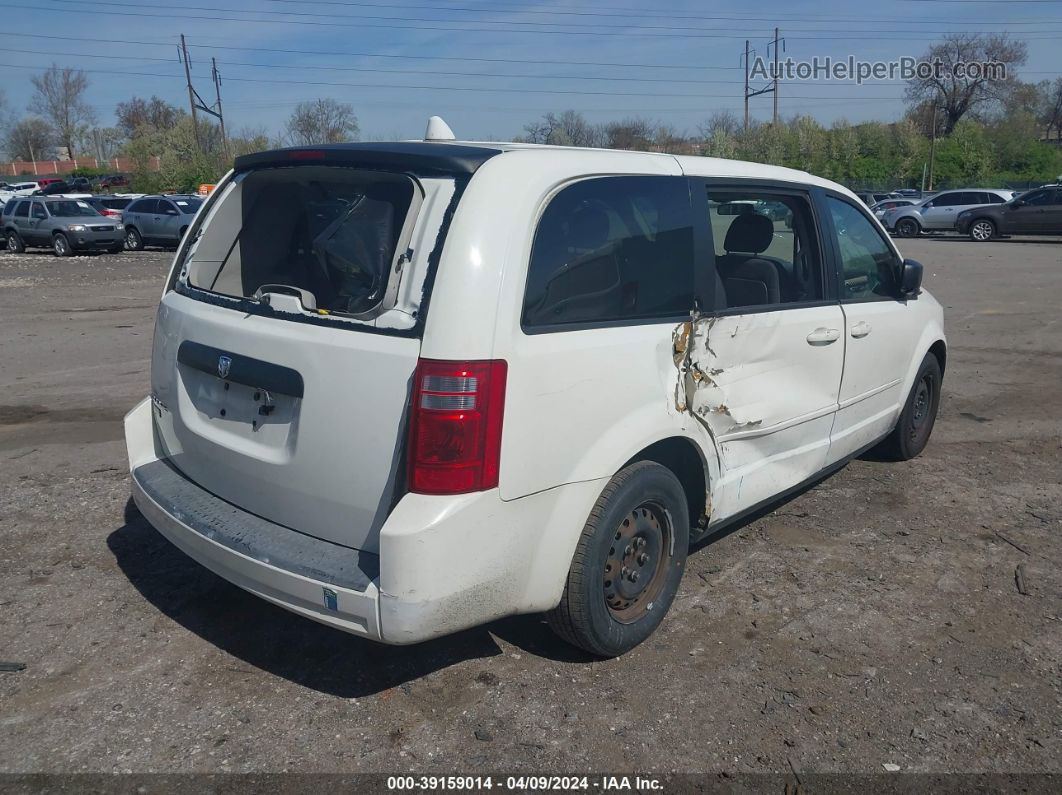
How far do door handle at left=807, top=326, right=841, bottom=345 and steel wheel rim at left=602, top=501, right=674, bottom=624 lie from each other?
4.28 ft

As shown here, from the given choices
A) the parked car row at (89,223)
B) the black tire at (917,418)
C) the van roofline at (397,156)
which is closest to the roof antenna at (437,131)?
the van roofline at (397,156)

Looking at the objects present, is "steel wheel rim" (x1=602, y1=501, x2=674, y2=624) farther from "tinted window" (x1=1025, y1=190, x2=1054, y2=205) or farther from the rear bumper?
"tinted window" (x1=1025, y1=190, x2=1054, y2=205)

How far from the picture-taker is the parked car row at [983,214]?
88.3 ft

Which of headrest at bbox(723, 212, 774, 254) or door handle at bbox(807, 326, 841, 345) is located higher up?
headrest at bbox(723, 212, 774, 254)

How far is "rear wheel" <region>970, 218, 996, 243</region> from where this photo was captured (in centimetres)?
2884

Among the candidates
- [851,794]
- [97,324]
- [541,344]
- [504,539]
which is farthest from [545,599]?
[97,324]

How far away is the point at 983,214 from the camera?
2888cm

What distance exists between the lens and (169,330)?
3.64 metres

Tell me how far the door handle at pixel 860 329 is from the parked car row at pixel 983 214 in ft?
86.1

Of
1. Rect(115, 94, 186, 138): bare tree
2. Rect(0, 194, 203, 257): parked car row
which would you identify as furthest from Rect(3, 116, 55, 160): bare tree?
Rect(0, 194, 203, 257): parked car row

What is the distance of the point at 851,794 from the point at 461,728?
49.8 inches

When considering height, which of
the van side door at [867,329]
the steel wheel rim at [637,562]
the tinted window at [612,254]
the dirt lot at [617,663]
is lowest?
the dirt lot at [617,663]

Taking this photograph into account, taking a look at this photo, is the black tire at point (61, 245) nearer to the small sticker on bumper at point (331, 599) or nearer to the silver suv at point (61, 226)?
the silver suv at point (61, 226)

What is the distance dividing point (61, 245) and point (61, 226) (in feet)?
1.81
